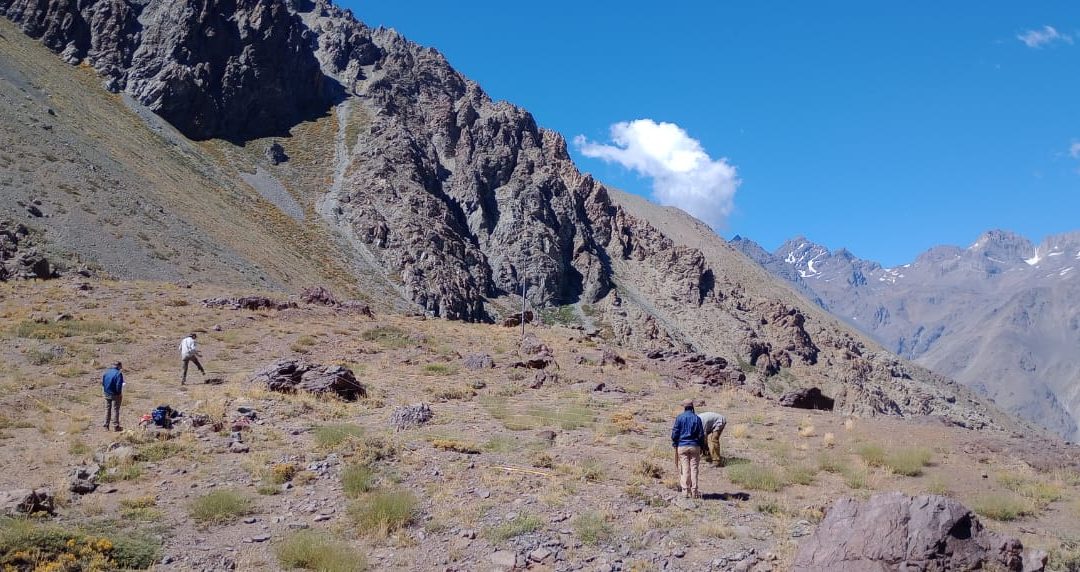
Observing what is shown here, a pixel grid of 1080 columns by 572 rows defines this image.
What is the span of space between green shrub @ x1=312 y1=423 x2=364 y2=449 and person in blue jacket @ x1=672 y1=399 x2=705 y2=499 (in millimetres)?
6799

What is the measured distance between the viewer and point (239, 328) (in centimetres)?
3091

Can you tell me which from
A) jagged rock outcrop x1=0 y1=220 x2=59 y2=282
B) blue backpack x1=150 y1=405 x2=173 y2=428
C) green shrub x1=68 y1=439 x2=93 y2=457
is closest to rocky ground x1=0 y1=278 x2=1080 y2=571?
green shrub x1=68 y1=439 x2=93 y2=457

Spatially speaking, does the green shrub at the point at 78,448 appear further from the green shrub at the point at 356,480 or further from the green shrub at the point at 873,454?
the green shrub at the point at 873,454

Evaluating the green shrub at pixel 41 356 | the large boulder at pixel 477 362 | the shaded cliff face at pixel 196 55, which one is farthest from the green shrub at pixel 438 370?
the shaded cliff face at pixel 196 55

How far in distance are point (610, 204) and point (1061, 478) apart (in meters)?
112

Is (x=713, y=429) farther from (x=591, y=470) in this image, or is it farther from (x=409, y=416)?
(x=409, y=416)

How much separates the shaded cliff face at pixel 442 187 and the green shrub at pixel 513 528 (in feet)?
214

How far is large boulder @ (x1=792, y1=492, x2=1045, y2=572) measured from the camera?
785 centimetres

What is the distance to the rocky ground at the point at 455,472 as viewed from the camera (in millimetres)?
9977

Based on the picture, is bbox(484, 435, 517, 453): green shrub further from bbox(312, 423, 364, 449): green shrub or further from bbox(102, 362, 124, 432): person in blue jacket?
bbox(102, 362, 124, 432): person in blue jacket

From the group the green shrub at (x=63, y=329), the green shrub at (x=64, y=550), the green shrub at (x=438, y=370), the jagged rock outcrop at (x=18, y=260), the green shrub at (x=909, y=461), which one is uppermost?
the jagged rock outcrop at (x=18, y=260)

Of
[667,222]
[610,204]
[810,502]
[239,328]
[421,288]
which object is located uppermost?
[667,222]

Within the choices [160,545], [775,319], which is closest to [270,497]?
[160,545]

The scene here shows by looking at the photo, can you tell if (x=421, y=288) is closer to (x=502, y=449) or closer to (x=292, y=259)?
(x=292, y=259)
